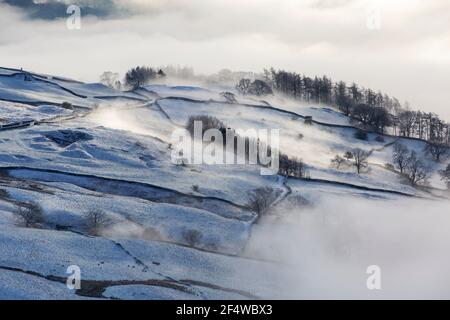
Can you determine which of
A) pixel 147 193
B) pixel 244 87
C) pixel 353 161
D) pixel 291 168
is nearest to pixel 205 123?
pixel 291 168

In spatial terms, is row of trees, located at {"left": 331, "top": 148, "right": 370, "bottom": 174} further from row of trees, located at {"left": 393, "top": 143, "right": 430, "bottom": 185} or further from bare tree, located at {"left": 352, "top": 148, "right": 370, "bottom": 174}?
row of trees, located at {"left": 393, "top": 143, "right": 430, "bottom": 185}

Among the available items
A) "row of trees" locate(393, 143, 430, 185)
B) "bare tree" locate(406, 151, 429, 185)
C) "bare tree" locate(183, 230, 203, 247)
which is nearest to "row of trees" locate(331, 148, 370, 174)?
"row of trees" locate(393, 143, 430, 185)

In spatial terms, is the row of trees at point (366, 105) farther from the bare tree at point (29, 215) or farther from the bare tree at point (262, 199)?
the bare tree at point (29, 215)

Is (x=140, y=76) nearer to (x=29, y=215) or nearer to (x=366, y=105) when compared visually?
(x=366, y=105)
